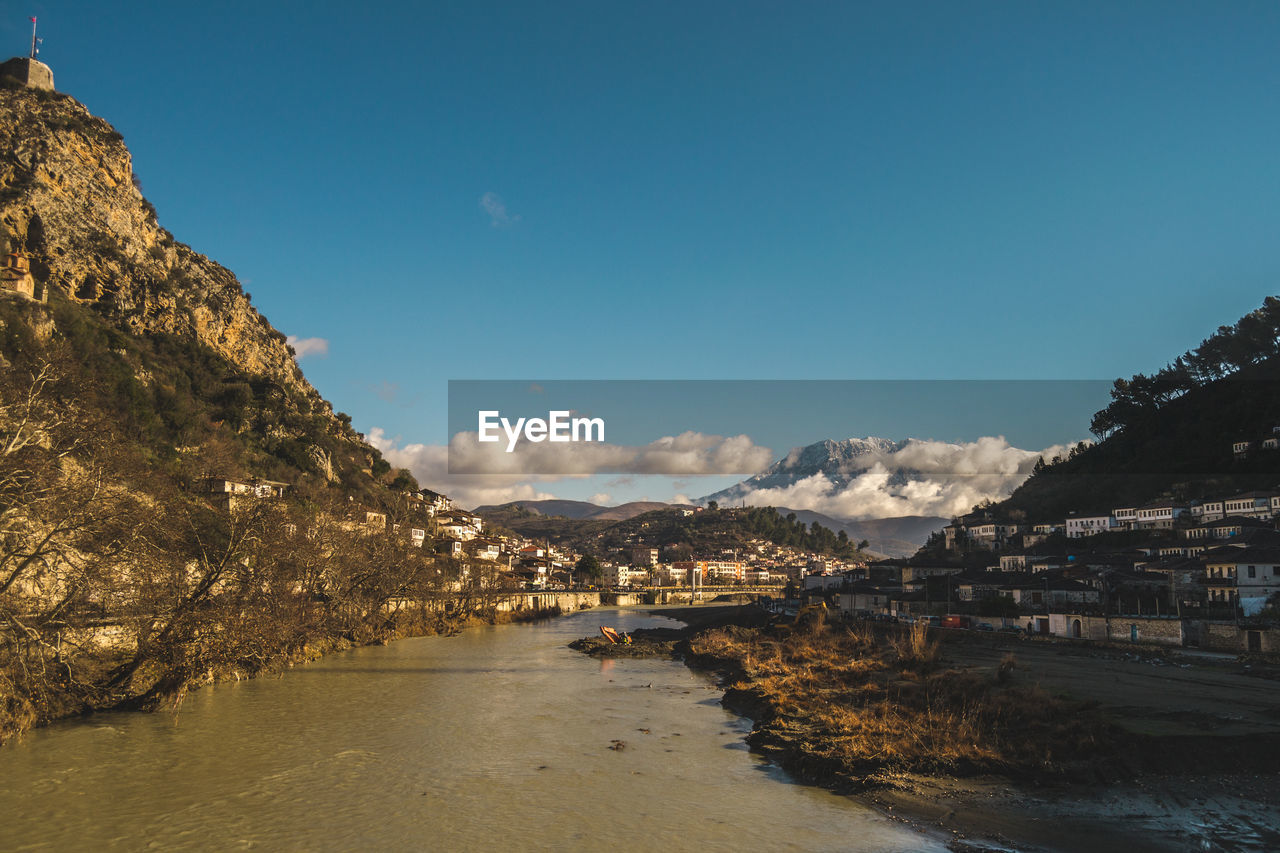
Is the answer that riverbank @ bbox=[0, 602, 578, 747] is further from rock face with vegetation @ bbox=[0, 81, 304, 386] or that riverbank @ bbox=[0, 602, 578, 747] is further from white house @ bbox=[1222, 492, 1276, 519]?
white house @ bbox=[1222, 492, 1276, 519]

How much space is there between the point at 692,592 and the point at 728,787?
15606 centimetres

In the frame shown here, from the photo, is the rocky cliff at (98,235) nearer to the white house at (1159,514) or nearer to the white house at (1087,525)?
the white house at (1087,525)

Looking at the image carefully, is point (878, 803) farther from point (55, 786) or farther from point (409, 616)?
point (409, 616)

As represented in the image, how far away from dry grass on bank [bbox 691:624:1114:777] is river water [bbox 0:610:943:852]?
1.95m

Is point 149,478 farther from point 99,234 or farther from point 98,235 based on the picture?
point 99,234

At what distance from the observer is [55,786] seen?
682 inches

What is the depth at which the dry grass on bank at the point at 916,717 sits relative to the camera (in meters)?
19.0

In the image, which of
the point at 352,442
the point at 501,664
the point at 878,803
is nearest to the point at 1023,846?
the point at 878,803

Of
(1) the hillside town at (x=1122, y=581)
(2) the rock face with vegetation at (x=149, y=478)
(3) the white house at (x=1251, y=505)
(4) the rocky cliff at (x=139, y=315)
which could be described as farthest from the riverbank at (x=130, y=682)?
(3) the white house at (x=1251, y=505)

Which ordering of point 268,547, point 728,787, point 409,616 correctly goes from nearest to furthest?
point 728,787, point 268,547, point 409,616

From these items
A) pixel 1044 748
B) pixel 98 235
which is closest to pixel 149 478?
pixel 1044 748

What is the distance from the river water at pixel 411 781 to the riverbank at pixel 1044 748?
1556 millimetres

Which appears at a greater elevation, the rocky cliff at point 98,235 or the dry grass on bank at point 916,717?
the rocky cliff at point 98,235

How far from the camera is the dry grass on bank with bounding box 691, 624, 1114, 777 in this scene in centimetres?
1903
